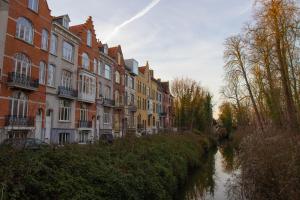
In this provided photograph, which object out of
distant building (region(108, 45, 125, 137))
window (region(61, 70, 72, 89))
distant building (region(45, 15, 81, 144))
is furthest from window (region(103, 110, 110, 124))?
window (region(61, 70, 72, 89))

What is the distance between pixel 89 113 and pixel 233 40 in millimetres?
17041

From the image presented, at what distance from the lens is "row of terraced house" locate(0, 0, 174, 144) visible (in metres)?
17.0

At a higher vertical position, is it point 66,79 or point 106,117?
point 66,79

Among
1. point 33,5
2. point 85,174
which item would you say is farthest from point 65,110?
point 85,174

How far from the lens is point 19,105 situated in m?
17.9

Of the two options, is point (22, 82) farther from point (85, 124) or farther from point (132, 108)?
point (132, 108)

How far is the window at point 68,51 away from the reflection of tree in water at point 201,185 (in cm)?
1578

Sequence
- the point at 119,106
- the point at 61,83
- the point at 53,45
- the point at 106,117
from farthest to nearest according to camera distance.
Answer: the point at 119,106 → the point at 106,117 → the point at 61,83 → the point at 53,45

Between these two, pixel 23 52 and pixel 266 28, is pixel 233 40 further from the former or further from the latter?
pixel 23 52

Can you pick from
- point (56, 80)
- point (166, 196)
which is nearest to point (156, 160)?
point (166, 196)

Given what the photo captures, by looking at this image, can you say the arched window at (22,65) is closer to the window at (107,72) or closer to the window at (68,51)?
the window at (68,51)

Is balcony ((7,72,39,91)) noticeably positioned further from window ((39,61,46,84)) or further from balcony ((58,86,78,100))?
balcony ((58,86,78,100))

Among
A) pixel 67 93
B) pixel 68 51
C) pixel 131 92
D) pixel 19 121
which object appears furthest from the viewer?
pixel 131 92

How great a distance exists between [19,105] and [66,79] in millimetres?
6482
